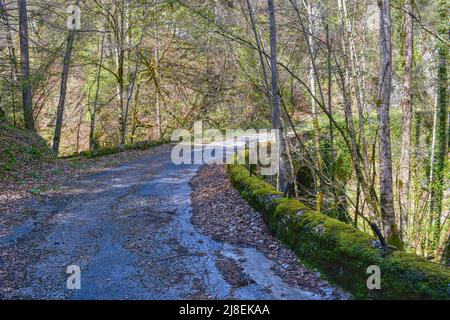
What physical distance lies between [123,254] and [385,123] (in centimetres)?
445

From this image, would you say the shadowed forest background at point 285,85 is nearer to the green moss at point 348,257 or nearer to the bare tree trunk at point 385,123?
the bare tree trunk at point 385,123

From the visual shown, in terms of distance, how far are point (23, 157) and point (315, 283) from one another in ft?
36.4

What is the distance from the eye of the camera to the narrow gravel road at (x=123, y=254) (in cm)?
475

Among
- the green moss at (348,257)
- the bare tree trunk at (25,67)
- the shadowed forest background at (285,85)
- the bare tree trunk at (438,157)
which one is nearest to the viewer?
the green moss at (348,257)

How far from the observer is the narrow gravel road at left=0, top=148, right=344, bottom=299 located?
475 cm

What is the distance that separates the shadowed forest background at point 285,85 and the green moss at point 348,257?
0.80m

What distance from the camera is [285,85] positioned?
15.2m

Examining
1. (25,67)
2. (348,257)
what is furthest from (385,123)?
(25,67)

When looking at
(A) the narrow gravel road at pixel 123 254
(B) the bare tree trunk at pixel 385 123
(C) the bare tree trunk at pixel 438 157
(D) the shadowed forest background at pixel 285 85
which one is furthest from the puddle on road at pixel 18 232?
(C) the bare tree trunk at pixel 438 157

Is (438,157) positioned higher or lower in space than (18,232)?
higher

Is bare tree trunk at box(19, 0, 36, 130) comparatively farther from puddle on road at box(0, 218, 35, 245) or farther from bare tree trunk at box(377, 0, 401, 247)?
bare tree trunk at box(377, 0, 401, 247)

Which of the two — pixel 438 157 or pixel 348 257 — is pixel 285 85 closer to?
pixel 438 157

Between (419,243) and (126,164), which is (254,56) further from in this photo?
(419,243)
